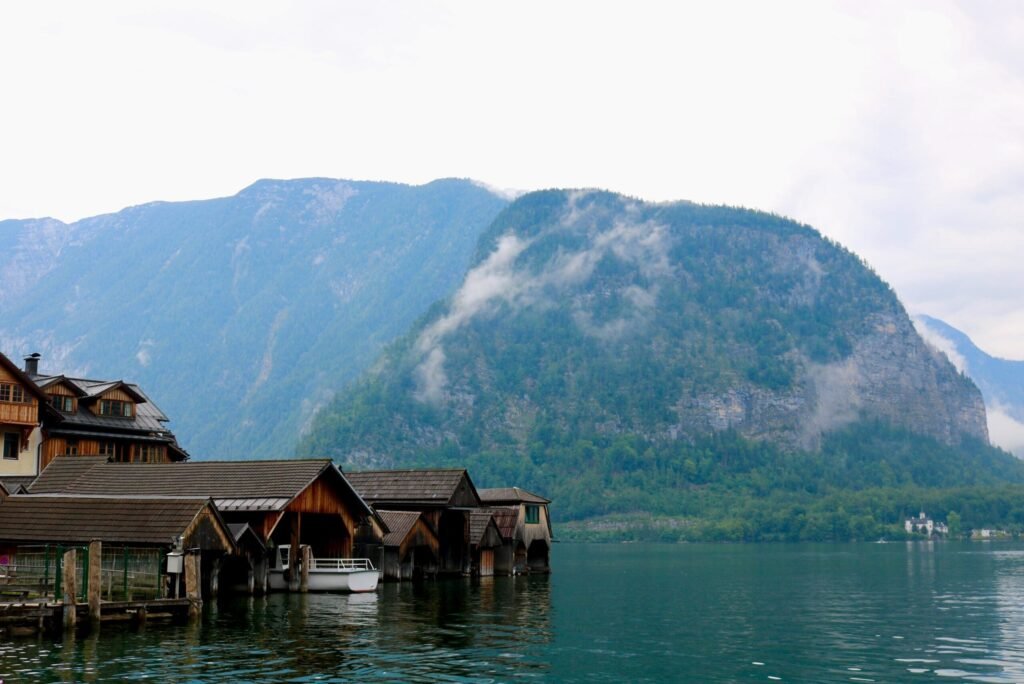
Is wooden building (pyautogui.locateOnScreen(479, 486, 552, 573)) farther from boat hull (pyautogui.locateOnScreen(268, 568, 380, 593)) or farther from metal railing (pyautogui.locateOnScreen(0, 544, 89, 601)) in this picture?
metal railing (pyautogui.locateOnScreen(0, 544, 89, 601))

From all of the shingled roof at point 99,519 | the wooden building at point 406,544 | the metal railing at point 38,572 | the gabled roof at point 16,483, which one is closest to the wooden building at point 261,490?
the gabled roof at point 16,483

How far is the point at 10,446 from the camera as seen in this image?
293 ft

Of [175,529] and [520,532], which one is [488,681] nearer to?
[175,529]

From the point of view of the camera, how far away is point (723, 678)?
4156 centimetres

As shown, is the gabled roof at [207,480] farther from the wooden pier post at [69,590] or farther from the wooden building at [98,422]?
the wooden pier post at [69,590]

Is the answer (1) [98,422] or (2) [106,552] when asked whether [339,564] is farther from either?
(1) [98,422]

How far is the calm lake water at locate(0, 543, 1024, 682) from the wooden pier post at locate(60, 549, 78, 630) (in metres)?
1.71

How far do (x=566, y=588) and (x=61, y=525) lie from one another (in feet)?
129

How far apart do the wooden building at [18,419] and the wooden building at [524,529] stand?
3868cm

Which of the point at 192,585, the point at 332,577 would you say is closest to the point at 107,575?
the point at 192,585

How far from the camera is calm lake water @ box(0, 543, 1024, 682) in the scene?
1642 inches

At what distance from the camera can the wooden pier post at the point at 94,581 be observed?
5275 cm

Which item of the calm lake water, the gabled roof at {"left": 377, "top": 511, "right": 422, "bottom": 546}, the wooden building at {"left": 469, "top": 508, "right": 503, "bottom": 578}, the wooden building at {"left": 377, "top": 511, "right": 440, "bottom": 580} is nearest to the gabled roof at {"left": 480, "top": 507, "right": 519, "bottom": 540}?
the wooden building at {"left": 469, "top": 508, "right": 503, "bottom": 578}

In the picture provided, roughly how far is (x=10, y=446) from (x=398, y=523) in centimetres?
2941
